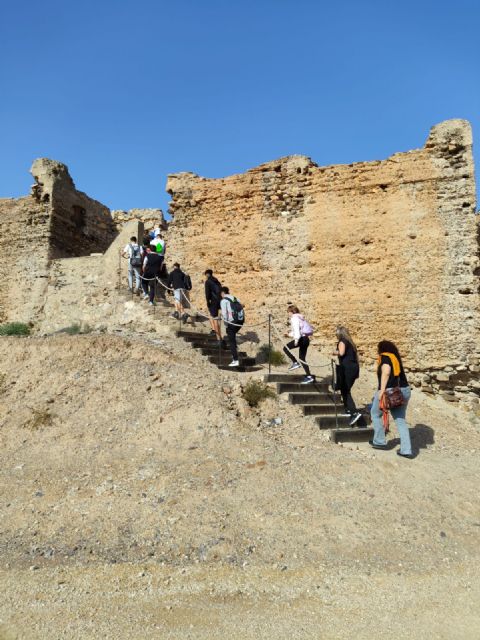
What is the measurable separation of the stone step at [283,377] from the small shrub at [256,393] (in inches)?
16.5

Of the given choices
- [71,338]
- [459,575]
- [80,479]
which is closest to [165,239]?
[71,338]

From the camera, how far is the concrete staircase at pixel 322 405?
796cm

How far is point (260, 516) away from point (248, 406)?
2666mm

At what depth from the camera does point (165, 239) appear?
14.1 meters

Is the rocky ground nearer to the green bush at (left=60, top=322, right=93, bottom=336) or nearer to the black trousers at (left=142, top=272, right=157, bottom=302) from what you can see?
the black trousers at (left=142, top=272, right=157, bottom=302)

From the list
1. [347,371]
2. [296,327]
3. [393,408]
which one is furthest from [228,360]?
[393,408]

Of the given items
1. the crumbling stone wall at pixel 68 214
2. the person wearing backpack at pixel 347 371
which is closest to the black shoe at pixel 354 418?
the person wearing backpack at pixel 347 371

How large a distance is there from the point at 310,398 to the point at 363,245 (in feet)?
15.6

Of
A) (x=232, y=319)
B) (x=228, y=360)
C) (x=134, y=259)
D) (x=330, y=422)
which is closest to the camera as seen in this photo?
(x=330, y=422)

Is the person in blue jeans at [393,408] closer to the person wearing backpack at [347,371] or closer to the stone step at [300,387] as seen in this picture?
the person wearing backpack at [347,371]

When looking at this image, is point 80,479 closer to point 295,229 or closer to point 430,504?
point 430,504

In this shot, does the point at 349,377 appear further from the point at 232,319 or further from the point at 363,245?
the point at 363,245

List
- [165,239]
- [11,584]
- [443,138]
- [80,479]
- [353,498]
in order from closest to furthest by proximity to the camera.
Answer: [11,584]
[353,498]
[80,479]
[443,138]
[165,239]

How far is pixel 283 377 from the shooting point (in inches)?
370
